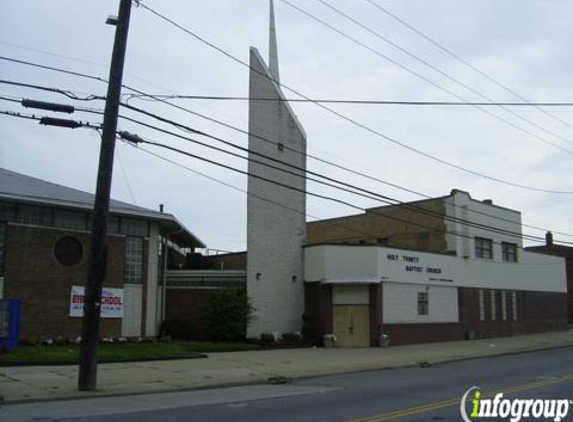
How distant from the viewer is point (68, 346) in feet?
91.9

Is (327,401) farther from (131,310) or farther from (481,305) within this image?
(481,305)

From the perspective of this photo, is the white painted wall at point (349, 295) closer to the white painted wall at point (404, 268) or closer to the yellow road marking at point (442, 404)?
the white painted wall at point (404, 268)

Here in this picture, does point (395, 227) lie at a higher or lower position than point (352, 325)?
higher

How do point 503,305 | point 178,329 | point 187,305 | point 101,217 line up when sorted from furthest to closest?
point 503,305 → point 187,305 → point 178,329 → point 101,217

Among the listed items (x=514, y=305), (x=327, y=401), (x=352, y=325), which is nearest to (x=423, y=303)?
(x=352, y=325)

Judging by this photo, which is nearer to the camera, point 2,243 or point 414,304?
point 2,243

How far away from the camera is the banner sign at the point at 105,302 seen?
30.0m

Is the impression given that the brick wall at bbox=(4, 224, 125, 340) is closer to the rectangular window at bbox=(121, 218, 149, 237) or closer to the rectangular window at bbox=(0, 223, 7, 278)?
the rectangular window at bbox=(0, 223, 7, 278)

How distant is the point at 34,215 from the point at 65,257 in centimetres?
231

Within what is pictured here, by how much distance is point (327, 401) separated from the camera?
14219mm

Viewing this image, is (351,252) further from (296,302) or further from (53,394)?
(53,394)

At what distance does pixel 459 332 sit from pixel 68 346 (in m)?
23.0

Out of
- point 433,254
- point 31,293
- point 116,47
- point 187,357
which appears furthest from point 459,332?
point 116,47

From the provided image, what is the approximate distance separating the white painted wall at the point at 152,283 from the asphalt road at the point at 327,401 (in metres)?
14.6
